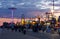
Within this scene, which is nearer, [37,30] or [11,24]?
[37,30]

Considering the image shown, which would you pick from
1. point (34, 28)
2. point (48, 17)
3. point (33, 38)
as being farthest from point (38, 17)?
point (33, 38)

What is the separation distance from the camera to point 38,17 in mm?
38188

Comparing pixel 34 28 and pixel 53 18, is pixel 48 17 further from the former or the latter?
pixel 34 28

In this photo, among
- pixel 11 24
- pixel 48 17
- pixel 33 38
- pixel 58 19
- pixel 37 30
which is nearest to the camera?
pixel 33 38

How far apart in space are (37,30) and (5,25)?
20.7ft

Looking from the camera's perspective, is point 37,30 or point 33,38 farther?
point 37,30

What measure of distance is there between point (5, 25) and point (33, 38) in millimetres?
14257

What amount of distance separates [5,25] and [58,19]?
8.54 m

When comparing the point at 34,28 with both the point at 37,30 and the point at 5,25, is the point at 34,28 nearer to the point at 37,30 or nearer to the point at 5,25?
the point at 37,30

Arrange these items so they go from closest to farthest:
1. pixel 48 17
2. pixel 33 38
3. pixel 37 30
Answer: pixel 33 38, pixel 37 30, pixel 48 17

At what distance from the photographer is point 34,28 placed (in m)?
28.4

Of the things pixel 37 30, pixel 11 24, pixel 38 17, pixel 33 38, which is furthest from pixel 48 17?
pixel 33 38

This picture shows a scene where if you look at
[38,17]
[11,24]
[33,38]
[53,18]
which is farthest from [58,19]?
[33,38]

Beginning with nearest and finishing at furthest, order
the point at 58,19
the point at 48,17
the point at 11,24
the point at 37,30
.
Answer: the point at 37,30, the point at 11,24, the point at 58,19, the point at 48,17
